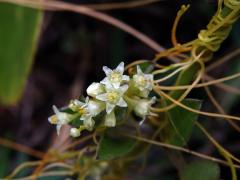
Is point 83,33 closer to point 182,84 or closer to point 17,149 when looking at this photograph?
point 17,149

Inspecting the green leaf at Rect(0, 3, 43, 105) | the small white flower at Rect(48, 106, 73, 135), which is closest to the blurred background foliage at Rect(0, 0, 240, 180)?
the green leaf at Rect(0, 3, 43, 105)

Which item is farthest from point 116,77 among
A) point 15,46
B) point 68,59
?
point 68,59

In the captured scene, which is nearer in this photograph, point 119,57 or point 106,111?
point 106,111

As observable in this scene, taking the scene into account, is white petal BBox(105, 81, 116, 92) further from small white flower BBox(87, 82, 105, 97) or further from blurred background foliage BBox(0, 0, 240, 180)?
blurred background foliage BBox(0, 0, 240, 180)

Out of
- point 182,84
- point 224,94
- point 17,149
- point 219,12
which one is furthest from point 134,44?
point 219,12

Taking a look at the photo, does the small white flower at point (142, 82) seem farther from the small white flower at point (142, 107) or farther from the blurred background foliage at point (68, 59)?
the blurred background foliage at point (68, 59)

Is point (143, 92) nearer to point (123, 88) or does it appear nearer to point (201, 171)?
point (123, 88)

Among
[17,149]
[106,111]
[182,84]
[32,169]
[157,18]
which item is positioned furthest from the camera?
[157,18]
